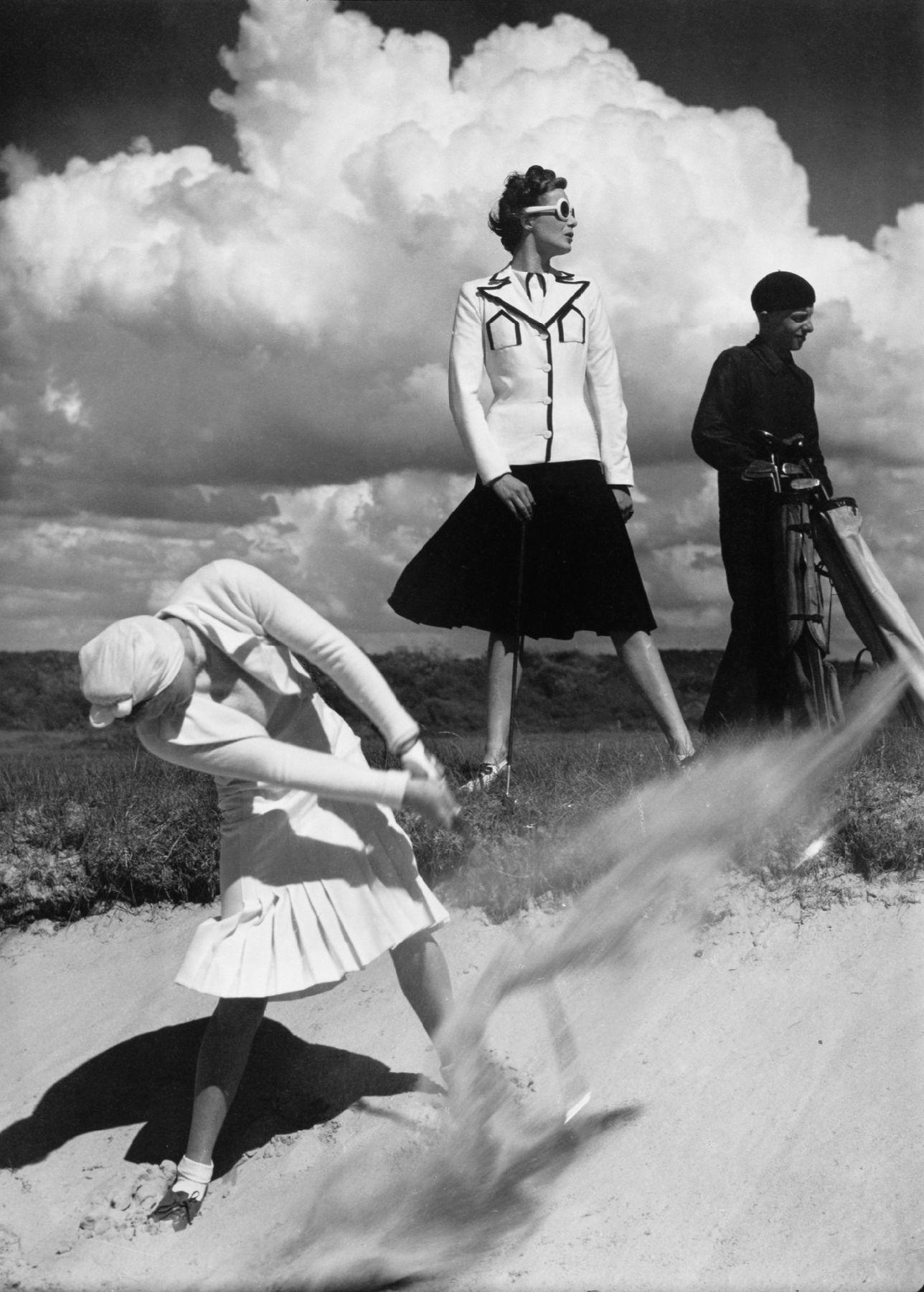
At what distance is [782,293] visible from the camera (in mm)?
5332

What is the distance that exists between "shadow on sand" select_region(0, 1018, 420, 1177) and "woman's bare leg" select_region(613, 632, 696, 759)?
1.62 meters

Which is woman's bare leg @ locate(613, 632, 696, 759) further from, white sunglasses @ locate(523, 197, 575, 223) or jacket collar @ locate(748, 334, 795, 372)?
white sunglasses @ locate(523, 197, 575, 223)

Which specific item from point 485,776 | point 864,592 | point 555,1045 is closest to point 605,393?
point 864,592

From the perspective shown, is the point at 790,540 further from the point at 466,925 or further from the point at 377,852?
the point at 377,852

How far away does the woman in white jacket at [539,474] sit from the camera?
494cm

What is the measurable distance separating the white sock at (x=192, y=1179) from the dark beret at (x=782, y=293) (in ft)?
12.7

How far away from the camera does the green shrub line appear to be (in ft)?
14.6

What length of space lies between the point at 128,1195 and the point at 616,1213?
1.42 metres

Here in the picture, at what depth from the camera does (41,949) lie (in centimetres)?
520

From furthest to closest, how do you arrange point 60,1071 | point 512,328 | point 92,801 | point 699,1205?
point 92,801
point 512,328
point 60,1071
point 699,1205

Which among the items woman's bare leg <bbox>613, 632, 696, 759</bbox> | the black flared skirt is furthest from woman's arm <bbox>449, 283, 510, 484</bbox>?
woman's bare leg <bbox>613, 632, 696, 759</bbox>

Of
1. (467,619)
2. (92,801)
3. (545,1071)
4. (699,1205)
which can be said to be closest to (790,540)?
(467,619)

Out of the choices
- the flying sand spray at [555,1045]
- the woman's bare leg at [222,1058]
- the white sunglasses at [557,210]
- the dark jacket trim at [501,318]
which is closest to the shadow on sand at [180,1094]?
the flying sand spray at [555,1045]

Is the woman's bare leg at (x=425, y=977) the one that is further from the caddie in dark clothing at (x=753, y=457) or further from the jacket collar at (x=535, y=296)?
the jacket collar at (x=535, y=296)
